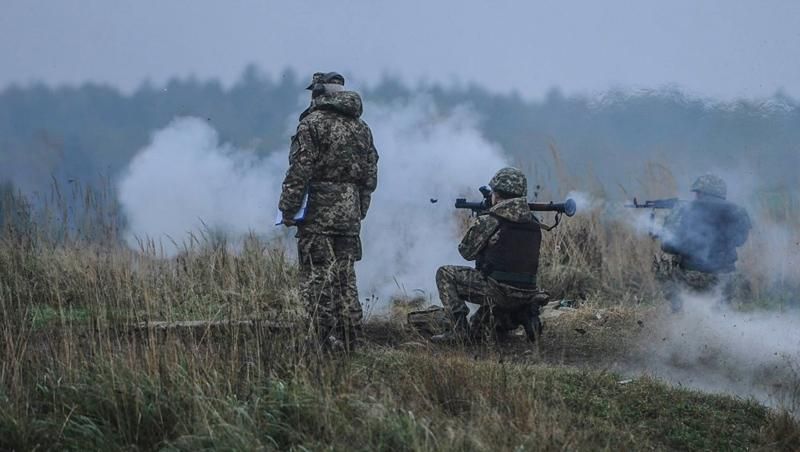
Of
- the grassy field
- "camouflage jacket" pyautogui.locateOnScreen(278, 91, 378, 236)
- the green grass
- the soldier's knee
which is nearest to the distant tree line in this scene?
the soldier's knee

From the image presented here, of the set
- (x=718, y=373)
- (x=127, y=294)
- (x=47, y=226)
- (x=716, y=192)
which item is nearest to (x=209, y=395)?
(x=127, y=294)

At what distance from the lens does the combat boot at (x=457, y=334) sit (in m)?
9.07

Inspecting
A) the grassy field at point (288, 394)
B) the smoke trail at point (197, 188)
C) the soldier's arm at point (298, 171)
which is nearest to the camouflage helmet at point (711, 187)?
the grassy field at point (288, 394)

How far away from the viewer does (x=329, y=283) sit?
8367 millimetres

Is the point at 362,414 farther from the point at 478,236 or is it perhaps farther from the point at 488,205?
the point at 488,205

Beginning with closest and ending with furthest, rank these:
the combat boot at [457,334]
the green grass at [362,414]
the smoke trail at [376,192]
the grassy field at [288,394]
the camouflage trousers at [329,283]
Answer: the green grass at [362,414], the grassy field at [288,394], the camouflage trousers at [329,283], the combat boot at [457,334], the smoke trail at [376,192]

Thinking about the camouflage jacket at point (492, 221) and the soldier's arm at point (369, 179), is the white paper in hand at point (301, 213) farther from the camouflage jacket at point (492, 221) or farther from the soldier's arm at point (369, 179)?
the camouflage jacket at point (492, 221)

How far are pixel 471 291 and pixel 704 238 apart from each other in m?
3.18

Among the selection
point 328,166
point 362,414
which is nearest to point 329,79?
point 328,166

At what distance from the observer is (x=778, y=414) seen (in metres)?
6.65

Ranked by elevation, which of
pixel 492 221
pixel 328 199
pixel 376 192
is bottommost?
pixel 492 221

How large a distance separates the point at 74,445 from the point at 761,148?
1043cm

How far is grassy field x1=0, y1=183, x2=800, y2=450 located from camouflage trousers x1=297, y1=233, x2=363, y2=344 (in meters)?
0.22

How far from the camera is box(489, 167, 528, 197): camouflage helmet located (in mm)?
9492
